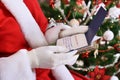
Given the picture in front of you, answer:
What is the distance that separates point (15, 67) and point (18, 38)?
127mm

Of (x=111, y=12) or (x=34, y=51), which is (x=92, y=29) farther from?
(x=111, y=12)

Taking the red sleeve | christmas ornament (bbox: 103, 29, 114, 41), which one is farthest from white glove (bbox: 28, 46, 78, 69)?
christmas ornament (bbox: 103, 29, 114, 41)

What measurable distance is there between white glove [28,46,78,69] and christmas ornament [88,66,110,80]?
0.69 m

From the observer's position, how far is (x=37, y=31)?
883 millimetres

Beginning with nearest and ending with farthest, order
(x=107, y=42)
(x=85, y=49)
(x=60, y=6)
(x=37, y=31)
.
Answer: (x=85, y=49) → (x=37, y=31) → (x=60, y=6) → (x=107, y=42)

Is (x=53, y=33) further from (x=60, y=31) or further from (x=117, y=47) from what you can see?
(x=117, y=47)

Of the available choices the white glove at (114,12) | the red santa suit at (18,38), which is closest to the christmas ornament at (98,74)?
the white glove at (114,12)

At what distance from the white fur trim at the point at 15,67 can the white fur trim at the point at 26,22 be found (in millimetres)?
122

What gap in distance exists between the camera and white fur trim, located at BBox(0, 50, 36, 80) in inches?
29.3

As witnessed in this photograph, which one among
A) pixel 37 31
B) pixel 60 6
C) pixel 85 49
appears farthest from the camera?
pixel 60 6

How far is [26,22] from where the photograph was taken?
865mm

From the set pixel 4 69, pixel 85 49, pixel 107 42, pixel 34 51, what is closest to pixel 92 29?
pixel 85 49

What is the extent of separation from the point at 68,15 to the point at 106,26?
24 cm

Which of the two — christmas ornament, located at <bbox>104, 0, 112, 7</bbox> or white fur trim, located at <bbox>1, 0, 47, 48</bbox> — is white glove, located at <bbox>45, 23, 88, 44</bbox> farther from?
christmas ornament, located at <bbox>104, 0, 112, 7</bbox>
